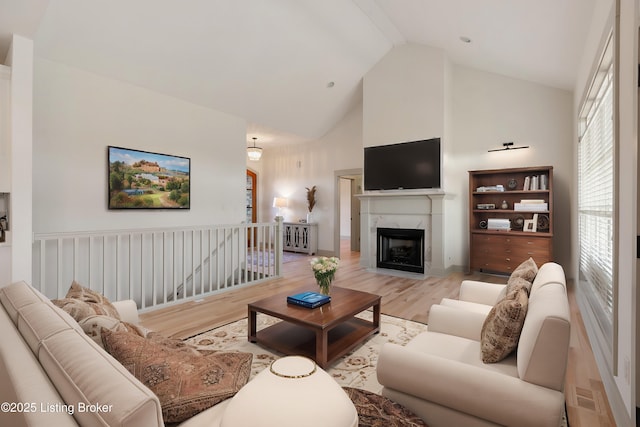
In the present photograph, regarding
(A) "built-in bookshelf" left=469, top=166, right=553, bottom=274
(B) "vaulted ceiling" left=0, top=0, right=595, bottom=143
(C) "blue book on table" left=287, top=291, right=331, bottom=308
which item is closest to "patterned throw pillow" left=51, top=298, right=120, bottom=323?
(C) "blue book on table" left=287, top=291, right=331, bottom=308

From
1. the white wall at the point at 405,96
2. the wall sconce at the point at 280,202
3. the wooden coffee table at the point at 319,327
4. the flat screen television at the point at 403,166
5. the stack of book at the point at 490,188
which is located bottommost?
the wooden coffee table at the point at 319,327

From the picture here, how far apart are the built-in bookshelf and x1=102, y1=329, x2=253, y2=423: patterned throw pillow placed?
514cm

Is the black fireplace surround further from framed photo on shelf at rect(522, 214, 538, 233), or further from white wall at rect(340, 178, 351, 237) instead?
white wall at rect(340, 178, 351, 237)

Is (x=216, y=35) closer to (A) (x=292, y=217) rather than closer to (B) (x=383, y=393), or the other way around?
(B) (x=383, y=393)

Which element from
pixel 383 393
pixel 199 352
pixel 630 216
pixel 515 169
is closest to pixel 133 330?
pixel 199 352

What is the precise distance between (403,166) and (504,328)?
4409 millimetres

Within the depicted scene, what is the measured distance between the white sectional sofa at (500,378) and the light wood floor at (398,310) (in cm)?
90

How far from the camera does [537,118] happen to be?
17.0ft

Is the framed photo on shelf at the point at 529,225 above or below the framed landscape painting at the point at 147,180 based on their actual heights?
below

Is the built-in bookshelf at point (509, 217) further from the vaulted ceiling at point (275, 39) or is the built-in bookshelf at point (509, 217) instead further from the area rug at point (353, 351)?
the area rug at point (353, 351)

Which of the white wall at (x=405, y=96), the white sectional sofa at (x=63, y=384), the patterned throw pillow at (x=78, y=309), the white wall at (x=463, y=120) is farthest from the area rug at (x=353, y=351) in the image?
Answer: the white wall at (x=405, y=96)

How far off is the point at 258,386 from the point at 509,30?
4.52 m

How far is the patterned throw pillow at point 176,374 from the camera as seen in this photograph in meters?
0.93

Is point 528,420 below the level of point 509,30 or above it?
below
